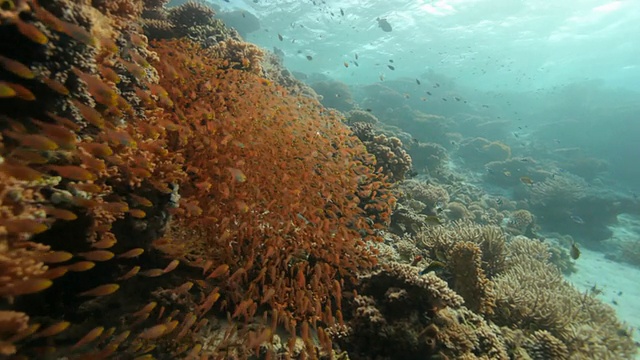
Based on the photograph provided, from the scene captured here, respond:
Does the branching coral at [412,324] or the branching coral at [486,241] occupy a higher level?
the branching coral at [486,241]

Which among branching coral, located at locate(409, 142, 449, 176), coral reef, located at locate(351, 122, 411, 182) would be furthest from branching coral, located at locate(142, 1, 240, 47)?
branching coral, located at locate(409, 142, 449, 176)

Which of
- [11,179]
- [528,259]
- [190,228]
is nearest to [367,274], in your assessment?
[190,228]

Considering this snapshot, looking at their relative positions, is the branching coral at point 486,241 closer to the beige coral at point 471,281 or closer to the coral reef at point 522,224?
the beige coral at point 471,281

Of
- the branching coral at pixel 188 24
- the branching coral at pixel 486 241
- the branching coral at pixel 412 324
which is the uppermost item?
the branching coral at pixel 188 24

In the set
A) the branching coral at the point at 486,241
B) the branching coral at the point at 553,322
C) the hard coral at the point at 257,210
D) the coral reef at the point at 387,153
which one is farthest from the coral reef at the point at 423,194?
the hard coral at the point at 257,210

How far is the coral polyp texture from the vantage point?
104 inches

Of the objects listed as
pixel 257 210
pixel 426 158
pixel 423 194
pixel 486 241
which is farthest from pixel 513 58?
pixel 257 210

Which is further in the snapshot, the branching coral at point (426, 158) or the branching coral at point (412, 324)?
the branching coral at point (426, 158)

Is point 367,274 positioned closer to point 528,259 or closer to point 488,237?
point 488,237

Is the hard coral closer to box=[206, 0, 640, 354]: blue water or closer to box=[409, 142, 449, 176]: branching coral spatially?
box=[206, 0, 640, 354]: blue water

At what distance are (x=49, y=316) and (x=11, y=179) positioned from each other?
64.7 inches

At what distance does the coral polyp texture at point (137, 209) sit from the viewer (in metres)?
2.64

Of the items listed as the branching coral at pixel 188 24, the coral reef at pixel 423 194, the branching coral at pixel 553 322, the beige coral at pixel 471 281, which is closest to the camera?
the branching coral at pixel 553 322

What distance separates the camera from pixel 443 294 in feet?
14.6
